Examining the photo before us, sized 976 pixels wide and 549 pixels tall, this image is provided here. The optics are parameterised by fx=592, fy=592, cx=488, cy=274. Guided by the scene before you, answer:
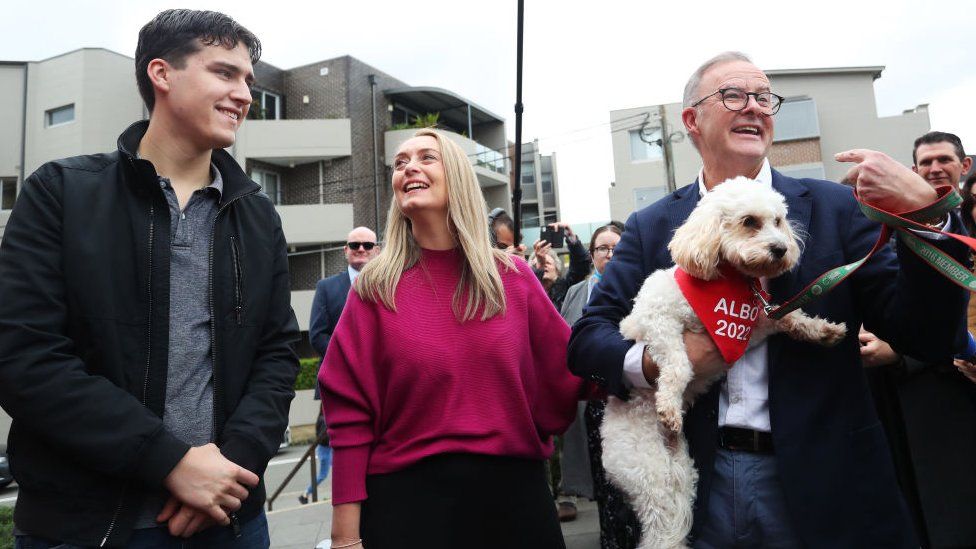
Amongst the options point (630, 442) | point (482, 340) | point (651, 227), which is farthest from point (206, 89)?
point (630, 442)

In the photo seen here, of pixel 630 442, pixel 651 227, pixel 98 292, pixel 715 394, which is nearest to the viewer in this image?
pixel 98 292

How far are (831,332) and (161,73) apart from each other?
2272 millimetres

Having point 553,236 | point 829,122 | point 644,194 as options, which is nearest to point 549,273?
point 553,236

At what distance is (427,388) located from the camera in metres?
1.98

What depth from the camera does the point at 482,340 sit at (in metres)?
2.05

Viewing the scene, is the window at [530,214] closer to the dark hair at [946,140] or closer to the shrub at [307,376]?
the shrub at [307,376]

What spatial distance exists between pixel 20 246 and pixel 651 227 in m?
1.93

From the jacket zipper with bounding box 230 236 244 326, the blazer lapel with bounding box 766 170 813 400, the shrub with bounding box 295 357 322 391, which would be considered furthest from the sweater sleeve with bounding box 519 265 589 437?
the shrub with bounding box 295 357 322 391

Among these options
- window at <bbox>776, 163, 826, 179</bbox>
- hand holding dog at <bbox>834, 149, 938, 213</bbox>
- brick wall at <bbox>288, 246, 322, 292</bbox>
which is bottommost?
hand holding dog at <bbox>834, 149, 938, 213</bbox>

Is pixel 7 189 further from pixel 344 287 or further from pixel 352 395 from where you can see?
pixel 352 395

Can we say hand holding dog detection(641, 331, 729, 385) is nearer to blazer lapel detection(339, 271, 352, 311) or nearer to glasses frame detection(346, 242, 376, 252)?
blazer lapel detection(339, 271, 352, 311)

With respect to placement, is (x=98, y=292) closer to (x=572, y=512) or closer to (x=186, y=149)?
(x=186, y=149)

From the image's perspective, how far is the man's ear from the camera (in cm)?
199

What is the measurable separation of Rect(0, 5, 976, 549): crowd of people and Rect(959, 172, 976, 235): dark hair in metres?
1.47
